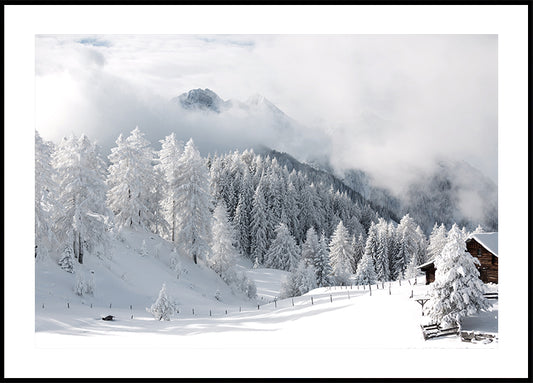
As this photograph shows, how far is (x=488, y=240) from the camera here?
18.2 meters

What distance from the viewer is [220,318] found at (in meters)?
22.5

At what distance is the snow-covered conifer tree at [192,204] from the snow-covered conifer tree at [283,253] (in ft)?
73.1

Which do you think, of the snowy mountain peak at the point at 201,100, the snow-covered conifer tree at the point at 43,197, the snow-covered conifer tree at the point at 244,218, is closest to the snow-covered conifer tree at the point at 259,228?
the snow-covered conifer tree at the point at 244,218

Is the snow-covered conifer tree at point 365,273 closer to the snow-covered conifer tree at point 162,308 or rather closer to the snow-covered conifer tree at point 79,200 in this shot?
the snow-covered conifer tree at point 162,308

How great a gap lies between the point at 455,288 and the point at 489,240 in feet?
15.6

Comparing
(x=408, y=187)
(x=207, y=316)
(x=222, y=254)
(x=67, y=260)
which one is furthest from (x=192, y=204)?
(x=408, y=187)

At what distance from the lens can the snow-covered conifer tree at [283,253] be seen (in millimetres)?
59188

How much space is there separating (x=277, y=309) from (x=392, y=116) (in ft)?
43.5

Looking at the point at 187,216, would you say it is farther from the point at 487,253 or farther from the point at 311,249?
the point at 487,253

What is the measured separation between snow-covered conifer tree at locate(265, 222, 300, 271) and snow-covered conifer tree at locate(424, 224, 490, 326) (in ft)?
145

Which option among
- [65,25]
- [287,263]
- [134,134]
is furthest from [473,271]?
[287,263]

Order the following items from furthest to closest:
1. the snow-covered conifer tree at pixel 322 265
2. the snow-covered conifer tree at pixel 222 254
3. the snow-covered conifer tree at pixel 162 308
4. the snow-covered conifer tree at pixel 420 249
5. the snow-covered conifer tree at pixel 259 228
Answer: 1. the snow-covered conifer tree at pixel 259 228
2. the snow-covered conifer tree at pixel 420 249
3. the snow-covered conifer tree at pixel 322 265
4. the snow-covered conifer tree at pixel 222 254
5. the snow-covered conifer tree at pixel 162 308

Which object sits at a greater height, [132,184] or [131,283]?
[132,184]
